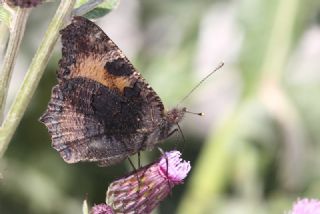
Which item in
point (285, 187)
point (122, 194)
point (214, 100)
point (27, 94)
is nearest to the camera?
point (27, 94)

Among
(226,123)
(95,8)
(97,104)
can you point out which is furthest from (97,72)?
(226,123)

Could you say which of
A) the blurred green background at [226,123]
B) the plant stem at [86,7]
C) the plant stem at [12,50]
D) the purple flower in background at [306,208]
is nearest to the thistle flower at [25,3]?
the plant stem at [12,50]

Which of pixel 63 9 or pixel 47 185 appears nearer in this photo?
pixel 63 9

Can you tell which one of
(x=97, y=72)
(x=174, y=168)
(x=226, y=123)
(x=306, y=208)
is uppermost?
(x=97, y=72)

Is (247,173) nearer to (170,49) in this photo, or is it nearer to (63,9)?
(170,49)

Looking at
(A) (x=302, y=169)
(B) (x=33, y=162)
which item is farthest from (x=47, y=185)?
(A) (x=302, y=169)

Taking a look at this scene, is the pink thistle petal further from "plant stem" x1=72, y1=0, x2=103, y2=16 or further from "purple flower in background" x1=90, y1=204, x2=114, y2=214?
"plant stem" x1=72, y1=0, x2=103, y2=16

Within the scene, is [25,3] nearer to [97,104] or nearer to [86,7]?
[86,7]
